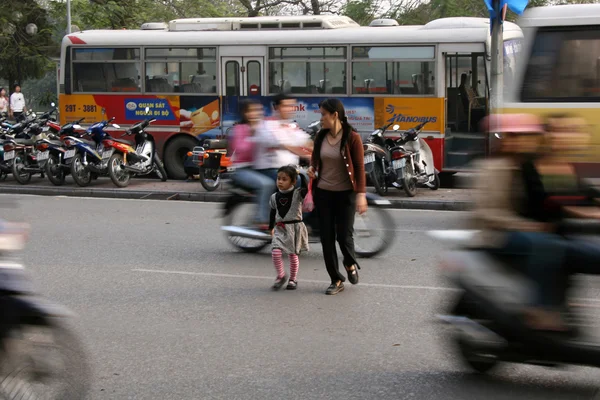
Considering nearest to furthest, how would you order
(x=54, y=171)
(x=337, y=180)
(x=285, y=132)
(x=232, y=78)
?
(x=337, y=180) < (x=285, y=132) < (x=54, y=171) < (x=232, y=78)

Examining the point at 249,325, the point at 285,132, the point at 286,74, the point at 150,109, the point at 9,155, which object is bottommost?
the point at 249,325

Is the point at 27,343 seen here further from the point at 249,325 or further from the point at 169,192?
the point at 169,192

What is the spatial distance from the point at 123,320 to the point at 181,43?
12.1 m

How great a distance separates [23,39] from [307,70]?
2011 cm

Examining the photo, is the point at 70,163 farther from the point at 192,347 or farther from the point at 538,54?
the point at 192,347

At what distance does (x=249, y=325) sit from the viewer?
700 centimetres

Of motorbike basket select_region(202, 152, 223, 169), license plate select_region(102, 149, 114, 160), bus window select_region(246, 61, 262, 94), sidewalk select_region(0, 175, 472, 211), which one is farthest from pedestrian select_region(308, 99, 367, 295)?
bus window select_region(246, 61, 262, 94)

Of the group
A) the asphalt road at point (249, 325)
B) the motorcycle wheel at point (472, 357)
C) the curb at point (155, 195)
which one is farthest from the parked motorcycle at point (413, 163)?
the motorcycle wheel at point (472, 357)

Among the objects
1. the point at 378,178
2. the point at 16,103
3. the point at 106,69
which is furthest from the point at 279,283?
the point at 16,103

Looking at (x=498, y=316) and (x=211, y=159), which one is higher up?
(x=211, y=159)

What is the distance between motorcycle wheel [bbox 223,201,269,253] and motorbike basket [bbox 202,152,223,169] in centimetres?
554

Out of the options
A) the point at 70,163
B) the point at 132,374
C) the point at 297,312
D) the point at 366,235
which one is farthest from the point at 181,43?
the point at 132,374

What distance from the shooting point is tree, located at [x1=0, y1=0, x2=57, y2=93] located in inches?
1328

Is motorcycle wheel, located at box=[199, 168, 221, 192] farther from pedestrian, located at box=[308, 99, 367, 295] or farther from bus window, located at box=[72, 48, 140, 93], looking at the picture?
pedestrian, located at box=[308, 99, 367, 295]
